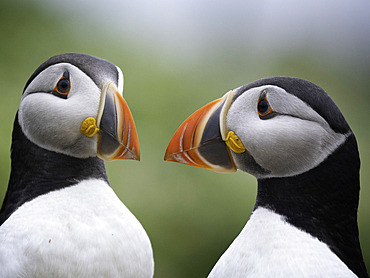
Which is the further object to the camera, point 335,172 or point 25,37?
point 25,37

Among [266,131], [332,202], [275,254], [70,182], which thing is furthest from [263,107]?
[70,182]

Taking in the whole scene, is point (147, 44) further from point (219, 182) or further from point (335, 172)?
point (335, 172)

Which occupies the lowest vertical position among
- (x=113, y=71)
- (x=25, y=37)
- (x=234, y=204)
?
(x=234, y=204)

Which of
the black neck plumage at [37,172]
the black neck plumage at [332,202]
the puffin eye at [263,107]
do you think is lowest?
the black neck plumage at [37,172]

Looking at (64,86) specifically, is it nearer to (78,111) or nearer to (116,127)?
(78,111)

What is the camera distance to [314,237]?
5.01 feet

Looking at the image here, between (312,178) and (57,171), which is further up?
(312,178)

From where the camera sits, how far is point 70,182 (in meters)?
1.85

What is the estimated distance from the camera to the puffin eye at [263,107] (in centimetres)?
162

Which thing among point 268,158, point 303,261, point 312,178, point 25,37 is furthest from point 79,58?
point 25,37

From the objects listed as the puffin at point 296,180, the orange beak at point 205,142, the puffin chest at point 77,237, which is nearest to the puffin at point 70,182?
the puffin chest at point 77,237

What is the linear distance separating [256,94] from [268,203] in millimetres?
385

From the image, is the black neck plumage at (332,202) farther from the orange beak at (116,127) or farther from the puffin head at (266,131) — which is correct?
the orange beak at (116,127)

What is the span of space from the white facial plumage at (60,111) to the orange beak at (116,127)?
3 centimetres
